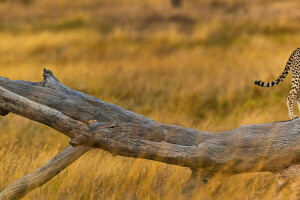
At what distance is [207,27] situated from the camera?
1816cm

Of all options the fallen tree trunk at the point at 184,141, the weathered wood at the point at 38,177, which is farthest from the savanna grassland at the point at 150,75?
the fallen tree trunk at the point at 184,141

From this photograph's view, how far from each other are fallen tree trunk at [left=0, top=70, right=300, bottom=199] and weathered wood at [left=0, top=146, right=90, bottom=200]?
1.73 ft

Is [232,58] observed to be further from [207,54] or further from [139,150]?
[139,150]

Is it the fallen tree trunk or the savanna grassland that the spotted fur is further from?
the fallen tree trunk

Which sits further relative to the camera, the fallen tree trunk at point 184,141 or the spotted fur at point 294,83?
the spotted fur at point 294,83

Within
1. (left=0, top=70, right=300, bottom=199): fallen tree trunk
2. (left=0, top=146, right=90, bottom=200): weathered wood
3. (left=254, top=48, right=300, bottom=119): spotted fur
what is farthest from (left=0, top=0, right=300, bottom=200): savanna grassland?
(left=254, top=48, right=300, bottom=119): spotted fur

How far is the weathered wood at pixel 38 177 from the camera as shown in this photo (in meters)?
4.45

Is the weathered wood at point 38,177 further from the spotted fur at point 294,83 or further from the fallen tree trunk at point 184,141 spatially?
the spotted fur at point 294,83

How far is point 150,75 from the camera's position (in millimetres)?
12016

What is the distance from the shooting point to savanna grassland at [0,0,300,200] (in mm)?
4844

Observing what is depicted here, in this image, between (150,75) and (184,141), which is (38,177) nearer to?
(184,141)

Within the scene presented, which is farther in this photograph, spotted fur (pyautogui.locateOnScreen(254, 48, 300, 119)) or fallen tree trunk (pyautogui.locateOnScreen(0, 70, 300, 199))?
spotted fur (pyautogui.locateOnScreen(254, 48, 300, 119))

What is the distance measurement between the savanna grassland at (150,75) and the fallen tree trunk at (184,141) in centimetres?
27

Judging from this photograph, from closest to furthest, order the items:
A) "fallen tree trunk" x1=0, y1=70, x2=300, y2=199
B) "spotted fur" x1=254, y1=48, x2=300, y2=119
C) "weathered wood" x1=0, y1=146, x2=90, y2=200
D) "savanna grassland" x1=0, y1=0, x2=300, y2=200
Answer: "fallen tree trunk" x1=0, y1=70, x2=300, y2=199
"weathered wood" x1=0, y1=146, x2=90, y2=200
"savanna grassland" x1=0, y1=0, x2=300, y2=200
"spotted fur" x1=254, y1=48, x2=300, y2=119
